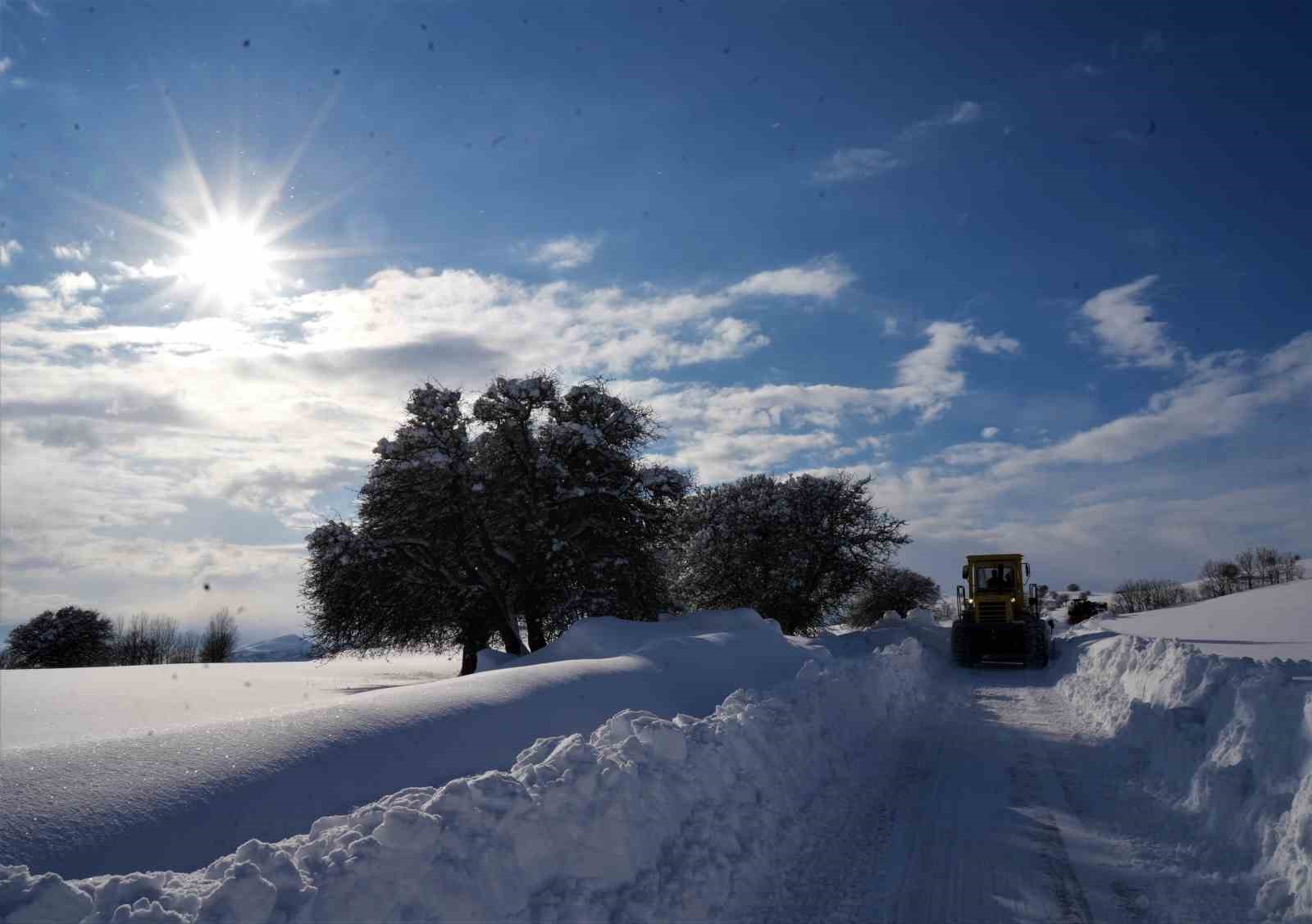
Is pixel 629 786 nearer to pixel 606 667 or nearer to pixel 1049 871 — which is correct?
pixel 1049 871

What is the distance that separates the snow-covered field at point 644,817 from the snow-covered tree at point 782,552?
91.2 feet

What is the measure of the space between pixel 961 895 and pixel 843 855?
1.03 m

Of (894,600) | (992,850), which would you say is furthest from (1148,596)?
(992,850)

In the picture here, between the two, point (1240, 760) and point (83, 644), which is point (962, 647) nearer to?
point (1240, 760)

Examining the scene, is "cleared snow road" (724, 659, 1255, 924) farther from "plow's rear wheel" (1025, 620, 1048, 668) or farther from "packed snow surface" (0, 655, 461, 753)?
"plow's rear wheel" (1025, 620, 1048, 668)

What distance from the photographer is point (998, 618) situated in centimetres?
2730

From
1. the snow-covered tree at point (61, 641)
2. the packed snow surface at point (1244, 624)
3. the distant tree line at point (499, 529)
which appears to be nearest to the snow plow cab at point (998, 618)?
the packed snow surface at point (1244, 624)

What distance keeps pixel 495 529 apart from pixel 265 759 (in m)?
18.2

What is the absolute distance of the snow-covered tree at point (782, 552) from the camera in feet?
128

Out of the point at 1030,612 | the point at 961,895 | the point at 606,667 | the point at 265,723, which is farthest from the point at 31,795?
the point at 1030,612

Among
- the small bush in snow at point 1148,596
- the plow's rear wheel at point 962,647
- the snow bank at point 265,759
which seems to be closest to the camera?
the snow bank at point 265,759

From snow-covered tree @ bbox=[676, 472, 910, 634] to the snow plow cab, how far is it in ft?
33.3

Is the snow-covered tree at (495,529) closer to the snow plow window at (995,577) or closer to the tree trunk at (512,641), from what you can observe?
the tree trunk at (512,641)

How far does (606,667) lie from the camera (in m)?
12.2
